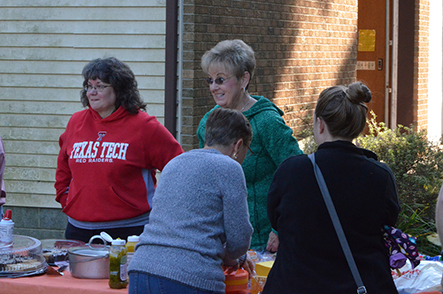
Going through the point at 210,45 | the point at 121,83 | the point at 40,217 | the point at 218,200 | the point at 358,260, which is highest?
the point at 210,45

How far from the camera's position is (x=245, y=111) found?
4.04 m

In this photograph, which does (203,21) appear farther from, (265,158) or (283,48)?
(265,158)

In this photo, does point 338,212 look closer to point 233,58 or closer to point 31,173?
point 233,58

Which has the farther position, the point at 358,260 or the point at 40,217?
the point at 40,217

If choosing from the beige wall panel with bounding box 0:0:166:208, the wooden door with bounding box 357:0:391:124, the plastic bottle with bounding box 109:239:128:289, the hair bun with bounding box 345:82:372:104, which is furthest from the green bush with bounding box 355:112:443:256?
the wooden door with bounding box 357:0:391:124

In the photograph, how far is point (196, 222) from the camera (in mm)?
2943

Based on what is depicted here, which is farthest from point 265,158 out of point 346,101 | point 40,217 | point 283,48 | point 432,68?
point 432,68

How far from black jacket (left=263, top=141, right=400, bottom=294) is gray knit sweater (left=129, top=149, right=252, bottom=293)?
0.83ft

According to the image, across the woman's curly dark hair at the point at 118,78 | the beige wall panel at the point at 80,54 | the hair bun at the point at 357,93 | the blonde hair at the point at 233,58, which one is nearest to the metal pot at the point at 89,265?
the woman's curly dark hair at the point at 118,78

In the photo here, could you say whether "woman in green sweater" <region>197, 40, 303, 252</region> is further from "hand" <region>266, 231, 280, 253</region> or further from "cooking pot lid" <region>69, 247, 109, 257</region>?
"cooking pot lid" <region>69, 247, 109, 257</region>

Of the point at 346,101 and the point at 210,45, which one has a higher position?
the point at 210,45

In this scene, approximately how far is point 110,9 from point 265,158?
3.90 meters

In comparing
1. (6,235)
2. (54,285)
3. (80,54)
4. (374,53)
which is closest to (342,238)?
(54,285)

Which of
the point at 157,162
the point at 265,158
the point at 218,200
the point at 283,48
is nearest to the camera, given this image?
the point at 218,200
